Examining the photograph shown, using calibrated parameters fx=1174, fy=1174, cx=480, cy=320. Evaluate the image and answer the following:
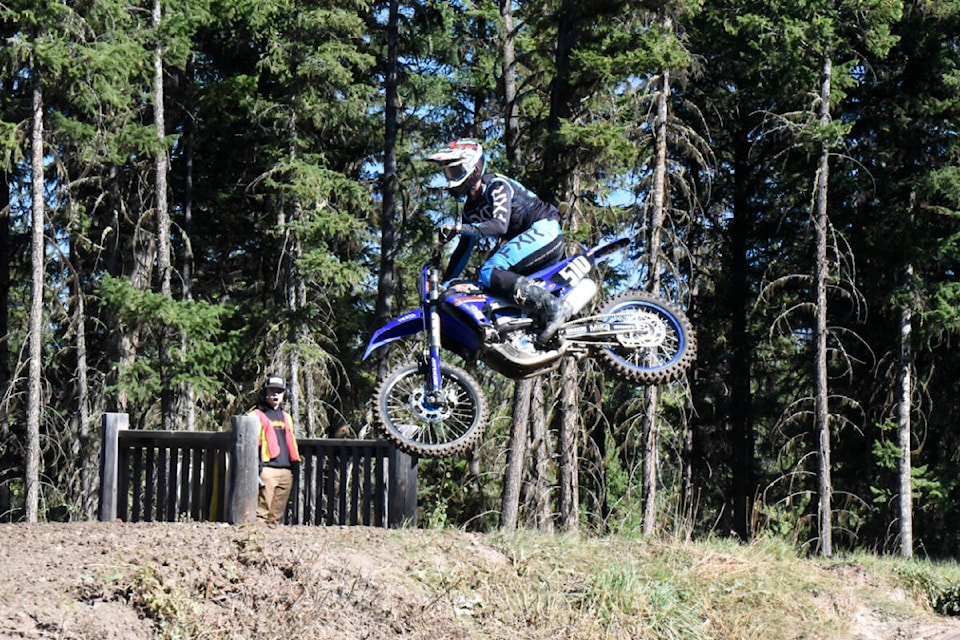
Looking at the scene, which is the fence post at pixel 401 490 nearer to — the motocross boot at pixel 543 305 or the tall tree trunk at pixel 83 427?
the motocross boot at pixel 543 305

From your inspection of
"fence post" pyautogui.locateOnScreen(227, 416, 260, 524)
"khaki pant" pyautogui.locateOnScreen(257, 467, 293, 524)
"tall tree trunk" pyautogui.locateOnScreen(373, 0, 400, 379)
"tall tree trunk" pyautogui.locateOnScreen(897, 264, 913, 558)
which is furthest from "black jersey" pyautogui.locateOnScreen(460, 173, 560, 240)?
"tall tree trunk" pyautogui.locateOnScreen(897, 264, 913, 558)

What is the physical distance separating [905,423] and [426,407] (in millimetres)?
17483

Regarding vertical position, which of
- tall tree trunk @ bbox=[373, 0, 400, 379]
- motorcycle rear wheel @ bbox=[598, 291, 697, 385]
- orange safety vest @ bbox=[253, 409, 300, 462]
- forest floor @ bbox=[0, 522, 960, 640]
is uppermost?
tall tree trunk @ bbox=[373, 0, 400, 379]

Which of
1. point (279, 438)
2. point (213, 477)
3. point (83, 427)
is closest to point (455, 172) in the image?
point (279, 438)

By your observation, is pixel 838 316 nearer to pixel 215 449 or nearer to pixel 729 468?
pixel 729 468

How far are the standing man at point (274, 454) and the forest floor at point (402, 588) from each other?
4.95 ft

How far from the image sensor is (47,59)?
19109 millimetres

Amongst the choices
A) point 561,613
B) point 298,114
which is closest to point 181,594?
point 561,613

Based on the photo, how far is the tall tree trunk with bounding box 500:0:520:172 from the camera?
64.9 feet

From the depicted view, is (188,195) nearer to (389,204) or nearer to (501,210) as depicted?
(389,204)

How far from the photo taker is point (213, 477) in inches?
423

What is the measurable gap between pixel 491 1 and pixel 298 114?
469 cm

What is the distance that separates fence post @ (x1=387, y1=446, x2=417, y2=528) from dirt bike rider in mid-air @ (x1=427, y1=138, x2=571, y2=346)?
2572mm

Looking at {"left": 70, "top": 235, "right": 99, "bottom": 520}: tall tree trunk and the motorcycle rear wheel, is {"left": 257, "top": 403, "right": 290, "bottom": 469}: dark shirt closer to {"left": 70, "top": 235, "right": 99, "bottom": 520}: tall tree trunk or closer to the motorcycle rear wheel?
the motorcycle rear wheel
